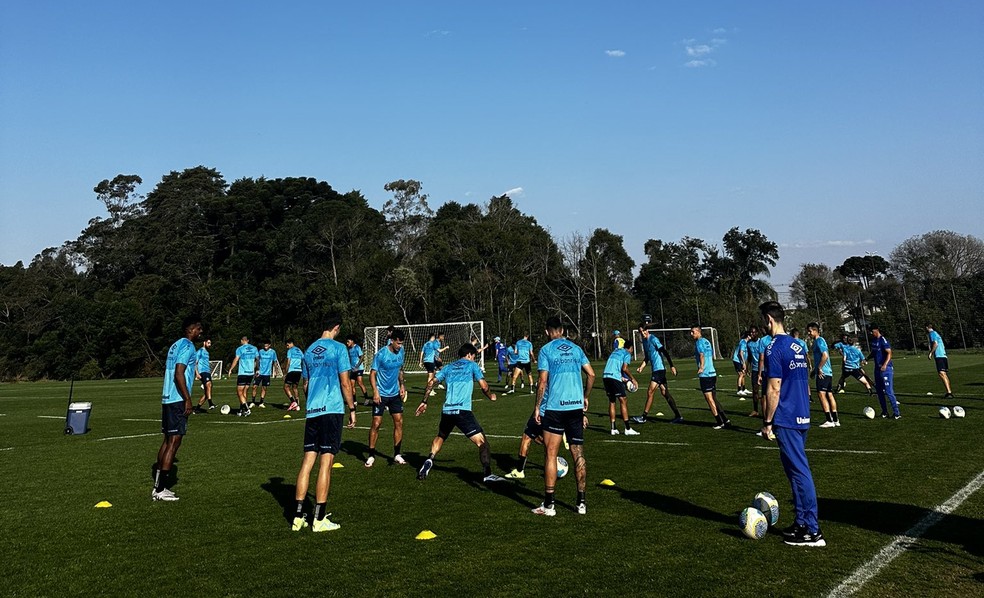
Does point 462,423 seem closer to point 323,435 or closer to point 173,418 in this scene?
point 323,435

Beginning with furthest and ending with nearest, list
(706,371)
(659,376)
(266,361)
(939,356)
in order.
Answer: (266,361), (939,356), (659,376), (706,371)

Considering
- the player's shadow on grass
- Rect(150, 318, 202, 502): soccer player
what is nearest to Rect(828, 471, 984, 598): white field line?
the player's shadow on grass

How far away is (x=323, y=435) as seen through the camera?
7.47m

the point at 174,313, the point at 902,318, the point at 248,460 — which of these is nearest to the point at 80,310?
the point at 174,313

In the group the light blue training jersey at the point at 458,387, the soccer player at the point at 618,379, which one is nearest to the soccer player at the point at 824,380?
the soccer player at the point at 618,379

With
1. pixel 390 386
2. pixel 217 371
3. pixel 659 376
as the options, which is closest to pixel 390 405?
pixel 390 386

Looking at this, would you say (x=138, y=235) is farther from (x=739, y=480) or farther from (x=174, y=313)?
(x=739, y=480)

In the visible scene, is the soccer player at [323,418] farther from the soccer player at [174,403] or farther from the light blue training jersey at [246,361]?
the light blue training jersey at [246,361]

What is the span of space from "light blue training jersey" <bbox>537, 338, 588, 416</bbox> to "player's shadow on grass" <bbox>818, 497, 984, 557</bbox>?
2.97 metres

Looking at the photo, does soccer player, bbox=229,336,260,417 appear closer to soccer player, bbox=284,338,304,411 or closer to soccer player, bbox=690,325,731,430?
soccer player, bbox=284,338,304,411

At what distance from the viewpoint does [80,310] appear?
7050cm

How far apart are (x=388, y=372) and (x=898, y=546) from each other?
26.5 feet

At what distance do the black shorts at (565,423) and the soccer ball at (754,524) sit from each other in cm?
202

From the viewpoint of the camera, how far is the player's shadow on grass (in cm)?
639
